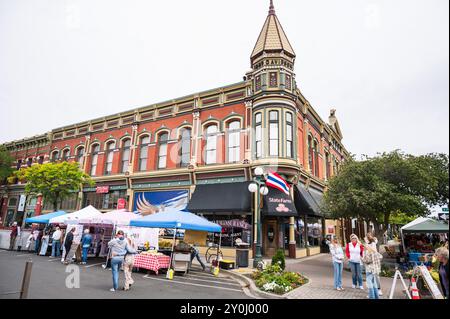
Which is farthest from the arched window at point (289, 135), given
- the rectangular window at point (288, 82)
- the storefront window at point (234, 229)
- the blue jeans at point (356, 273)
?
the blue jeans at point (356, 273)

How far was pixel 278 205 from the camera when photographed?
54.6 ft

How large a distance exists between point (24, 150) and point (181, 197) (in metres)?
24.7

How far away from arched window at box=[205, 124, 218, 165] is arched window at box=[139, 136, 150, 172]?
19.2ft

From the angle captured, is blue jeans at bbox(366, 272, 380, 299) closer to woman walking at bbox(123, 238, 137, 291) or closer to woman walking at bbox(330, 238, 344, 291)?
woman walking at bbox(330, 238, 344, 291)

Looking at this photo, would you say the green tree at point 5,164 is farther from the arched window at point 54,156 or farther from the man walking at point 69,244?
the man walking at point 69,244

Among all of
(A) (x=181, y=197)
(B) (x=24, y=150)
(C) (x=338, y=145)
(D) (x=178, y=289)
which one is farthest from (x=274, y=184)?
(B) (x=24, y=150)

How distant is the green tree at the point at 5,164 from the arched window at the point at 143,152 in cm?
1962

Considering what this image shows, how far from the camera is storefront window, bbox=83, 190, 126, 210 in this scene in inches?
969

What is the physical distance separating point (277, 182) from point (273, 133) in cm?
350

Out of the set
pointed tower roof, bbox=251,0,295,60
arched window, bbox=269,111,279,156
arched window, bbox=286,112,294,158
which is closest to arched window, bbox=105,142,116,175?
pointed tower roof, bbox=251,0,295,60

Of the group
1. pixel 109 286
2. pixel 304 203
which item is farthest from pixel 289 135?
pixel 109 286

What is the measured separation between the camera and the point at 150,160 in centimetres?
2309

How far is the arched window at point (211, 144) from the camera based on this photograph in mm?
20312

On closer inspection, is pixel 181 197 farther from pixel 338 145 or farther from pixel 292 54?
pixel 338 145
